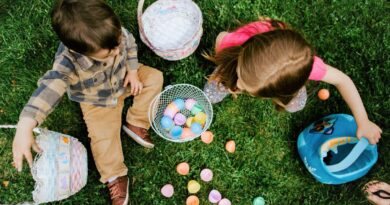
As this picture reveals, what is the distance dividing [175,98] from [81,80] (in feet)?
2.22

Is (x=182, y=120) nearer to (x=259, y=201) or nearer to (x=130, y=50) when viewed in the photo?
(x=130, y=50)

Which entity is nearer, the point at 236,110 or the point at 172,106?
the point at 172,106

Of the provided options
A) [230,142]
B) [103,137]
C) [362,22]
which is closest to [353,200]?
[230,142]

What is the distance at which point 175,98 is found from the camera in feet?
9.25

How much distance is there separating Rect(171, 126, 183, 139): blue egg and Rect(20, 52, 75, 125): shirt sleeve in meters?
0.71

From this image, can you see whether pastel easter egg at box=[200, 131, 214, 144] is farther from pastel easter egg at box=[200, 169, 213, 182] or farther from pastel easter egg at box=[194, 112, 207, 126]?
pastel easter egg at box=[200, 169, 213, 182]

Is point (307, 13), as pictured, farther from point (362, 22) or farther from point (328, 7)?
point (362, 22)

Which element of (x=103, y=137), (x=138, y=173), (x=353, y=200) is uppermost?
(x=103, y=137)

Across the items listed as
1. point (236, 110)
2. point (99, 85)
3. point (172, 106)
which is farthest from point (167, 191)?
point (99, 85)

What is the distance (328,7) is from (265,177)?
1155mm

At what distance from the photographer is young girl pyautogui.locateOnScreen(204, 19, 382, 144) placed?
79.5 inches

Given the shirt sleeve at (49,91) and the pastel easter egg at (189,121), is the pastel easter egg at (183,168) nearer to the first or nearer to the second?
the pastel easter egg at (189,121)

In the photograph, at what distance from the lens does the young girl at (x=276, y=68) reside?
202 cm

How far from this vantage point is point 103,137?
2.58m
